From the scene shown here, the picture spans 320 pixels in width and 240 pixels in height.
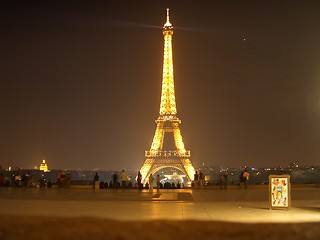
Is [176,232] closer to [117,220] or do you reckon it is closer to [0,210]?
[117,220]

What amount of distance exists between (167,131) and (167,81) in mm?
8917

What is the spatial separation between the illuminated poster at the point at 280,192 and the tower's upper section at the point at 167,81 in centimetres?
7262

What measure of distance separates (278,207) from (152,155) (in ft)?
240

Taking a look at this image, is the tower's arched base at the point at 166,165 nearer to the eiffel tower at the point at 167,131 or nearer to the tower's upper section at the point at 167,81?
the eiffel tower at the point at 167,131

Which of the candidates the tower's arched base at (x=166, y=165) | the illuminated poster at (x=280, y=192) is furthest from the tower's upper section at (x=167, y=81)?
the illuminated poster at (x=280, y=192)

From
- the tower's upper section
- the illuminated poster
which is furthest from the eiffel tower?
the illuminated poster

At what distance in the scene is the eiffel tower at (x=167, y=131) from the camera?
9262cm

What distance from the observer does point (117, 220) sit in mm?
15562

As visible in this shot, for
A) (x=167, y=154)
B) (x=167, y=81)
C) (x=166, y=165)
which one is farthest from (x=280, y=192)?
(x=167, y=81)

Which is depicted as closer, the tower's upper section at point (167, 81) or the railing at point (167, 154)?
the railing at point (167, 154)

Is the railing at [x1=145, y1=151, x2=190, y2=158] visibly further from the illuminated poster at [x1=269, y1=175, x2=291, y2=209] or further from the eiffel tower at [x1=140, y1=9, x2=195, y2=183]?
the illuminated poster at [x1=269, y1=175, x2=291, y2=209]

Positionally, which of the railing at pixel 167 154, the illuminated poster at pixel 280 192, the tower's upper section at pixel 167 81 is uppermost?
the tower's upper section at pixel 167 81

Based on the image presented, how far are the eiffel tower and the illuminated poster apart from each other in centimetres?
7166

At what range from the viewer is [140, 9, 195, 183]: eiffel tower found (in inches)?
3647
